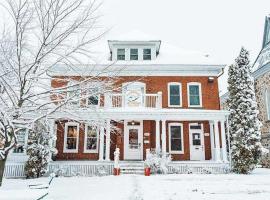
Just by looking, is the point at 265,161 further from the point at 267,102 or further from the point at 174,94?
the point at 174,94

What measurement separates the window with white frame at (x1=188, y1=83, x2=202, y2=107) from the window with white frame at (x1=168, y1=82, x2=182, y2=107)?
67cm

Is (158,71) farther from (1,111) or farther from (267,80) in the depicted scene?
(1,111)

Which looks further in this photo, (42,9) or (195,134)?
(195,134)

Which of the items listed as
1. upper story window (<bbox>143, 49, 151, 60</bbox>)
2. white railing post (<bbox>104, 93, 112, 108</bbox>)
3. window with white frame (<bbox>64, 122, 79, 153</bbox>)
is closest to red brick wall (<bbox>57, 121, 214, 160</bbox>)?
window with white frame (<bbox>64, 122, 79, 153</bbox>)

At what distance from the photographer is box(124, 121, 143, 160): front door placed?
60.5 ft

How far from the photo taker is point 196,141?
19156 millimetres

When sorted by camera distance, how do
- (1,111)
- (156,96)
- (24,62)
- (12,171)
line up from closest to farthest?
(1,111) → (24,62) → (12,171) → (156,96)

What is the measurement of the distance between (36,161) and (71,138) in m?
3.97

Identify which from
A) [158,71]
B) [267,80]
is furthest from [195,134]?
[267,80]

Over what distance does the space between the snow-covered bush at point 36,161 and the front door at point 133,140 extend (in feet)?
16.9

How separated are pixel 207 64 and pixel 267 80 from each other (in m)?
5.53

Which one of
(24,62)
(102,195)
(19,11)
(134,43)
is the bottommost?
(102,195)

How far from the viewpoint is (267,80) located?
21531 millimetres

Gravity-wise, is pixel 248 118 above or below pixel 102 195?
above
